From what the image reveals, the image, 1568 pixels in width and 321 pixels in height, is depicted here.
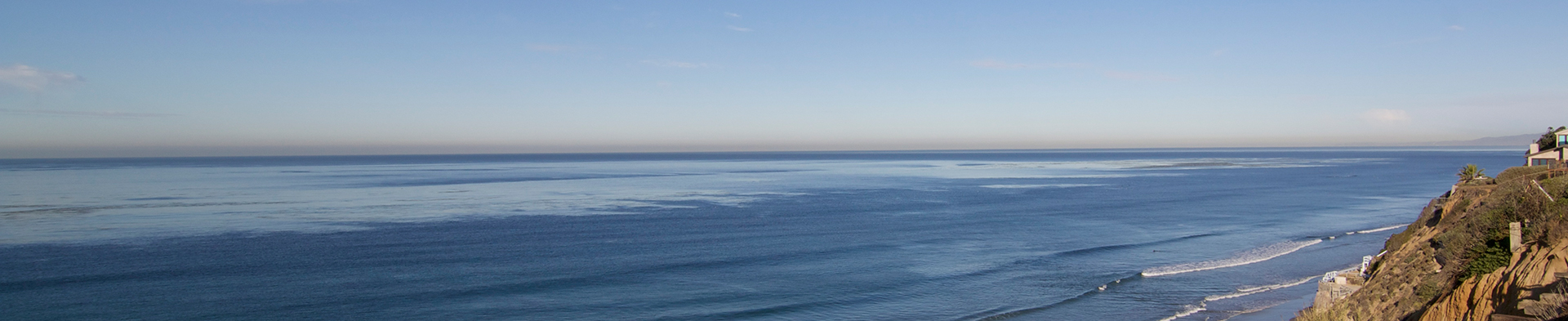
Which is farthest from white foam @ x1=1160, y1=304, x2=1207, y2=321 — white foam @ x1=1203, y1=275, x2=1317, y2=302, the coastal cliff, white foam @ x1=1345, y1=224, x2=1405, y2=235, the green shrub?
white foam @ x1=1345, y1=224, x2=1405, y2=235

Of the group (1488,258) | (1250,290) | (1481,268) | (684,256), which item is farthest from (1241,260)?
(684,256)

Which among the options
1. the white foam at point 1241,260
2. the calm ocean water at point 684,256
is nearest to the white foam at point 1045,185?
the calm ocean water at point 684,256

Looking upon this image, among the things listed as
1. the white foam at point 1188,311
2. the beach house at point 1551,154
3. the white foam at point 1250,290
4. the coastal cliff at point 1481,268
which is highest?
the beach house at point 1551,154

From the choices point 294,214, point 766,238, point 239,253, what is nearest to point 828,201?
point 766,238

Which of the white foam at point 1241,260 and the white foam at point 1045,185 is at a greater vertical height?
the white foam at point 1241,260

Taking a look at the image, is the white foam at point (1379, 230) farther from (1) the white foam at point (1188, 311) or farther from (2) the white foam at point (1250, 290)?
(1) the white foam at point (1188, 311)

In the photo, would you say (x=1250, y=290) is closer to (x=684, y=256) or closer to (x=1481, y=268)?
(x=1481, y=268)

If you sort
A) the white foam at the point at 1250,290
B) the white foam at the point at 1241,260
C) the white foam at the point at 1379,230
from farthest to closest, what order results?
the white foam at the point at 1379,230
the white foam at the point at 1241,260
the white foam at the point at 1250,290
